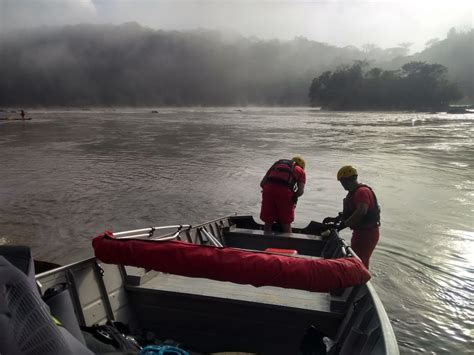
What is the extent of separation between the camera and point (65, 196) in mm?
16344

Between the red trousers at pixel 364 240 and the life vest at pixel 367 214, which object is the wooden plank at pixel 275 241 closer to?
the red trousers at pixel 364 240

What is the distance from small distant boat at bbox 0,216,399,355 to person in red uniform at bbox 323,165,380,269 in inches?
76.4

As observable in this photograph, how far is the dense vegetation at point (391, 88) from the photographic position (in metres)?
125

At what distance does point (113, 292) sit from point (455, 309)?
5773 millimetres

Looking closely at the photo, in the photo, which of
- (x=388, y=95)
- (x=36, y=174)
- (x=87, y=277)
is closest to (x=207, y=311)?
(x=87, y=277)

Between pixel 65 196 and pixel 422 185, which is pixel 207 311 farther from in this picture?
pixel 422 185

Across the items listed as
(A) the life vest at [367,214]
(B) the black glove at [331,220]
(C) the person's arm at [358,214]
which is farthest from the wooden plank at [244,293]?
(B) the black glove at [331,220]

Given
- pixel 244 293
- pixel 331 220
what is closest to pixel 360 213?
pixel 331 220

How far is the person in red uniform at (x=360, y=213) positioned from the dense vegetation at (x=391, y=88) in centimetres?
13330

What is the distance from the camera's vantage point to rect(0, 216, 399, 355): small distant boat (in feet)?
11.5

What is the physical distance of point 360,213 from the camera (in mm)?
6305

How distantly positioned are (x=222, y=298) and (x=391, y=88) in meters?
140

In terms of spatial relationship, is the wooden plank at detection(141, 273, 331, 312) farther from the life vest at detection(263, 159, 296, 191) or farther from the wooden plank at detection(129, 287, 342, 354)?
the life vest at detection(263, 159, 296, 191)

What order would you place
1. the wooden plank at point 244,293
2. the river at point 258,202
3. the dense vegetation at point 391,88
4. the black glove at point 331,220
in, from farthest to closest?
1. the dense vegetation at point 391,88
2. the river at point 258,202
3. the black glove at point 331,220
4. the wooden plank at point 244,293
